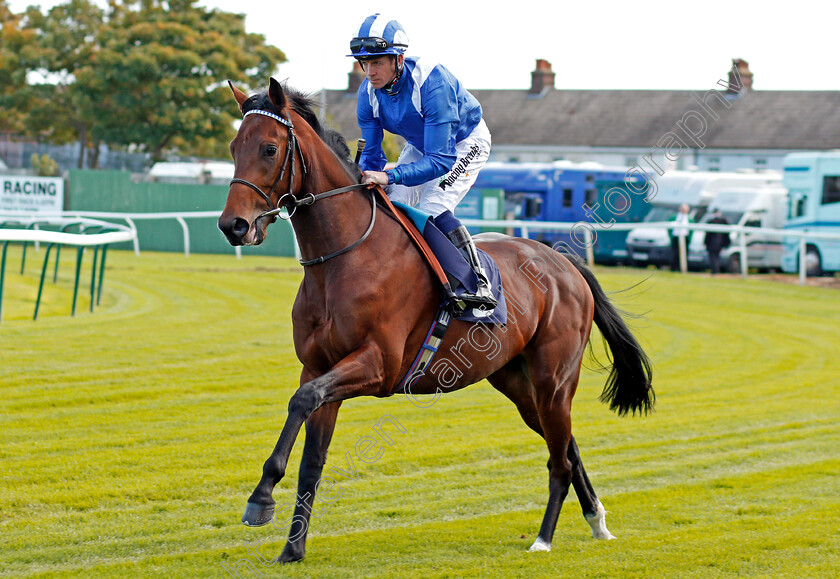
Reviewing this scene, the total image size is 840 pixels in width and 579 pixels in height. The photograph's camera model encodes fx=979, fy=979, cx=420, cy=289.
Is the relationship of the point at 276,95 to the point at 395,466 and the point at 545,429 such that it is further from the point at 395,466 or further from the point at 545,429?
the point at 395,466

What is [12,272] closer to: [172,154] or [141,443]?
[141,443]

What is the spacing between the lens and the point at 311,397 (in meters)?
3.82

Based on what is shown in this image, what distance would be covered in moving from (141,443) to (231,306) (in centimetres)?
728

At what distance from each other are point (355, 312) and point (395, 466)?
233 cm

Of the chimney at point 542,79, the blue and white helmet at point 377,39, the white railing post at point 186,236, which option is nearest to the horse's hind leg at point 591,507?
the blue and white helmet at point 377,39

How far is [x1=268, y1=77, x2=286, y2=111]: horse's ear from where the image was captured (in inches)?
155

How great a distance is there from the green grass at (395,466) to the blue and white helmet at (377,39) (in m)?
2.26

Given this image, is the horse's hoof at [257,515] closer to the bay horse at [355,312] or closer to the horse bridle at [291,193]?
the bay horse at [355,312]

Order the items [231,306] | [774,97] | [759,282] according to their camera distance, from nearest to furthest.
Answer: [231,306] → [759,282] → [774,97]

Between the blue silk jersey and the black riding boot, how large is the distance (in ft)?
1.17

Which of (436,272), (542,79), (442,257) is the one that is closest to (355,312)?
(436,272)

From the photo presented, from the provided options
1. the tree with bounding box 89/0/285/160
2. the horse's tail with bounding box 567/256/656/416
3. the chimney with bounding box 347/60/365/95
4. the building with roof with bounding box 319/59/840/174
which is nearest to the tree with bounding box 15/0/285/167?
the tree with bounding box 89/0/285/160

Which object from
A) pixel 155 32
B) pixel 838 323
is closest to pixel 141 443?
pixel 838 323

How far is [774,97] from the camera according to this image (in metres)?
46.5
